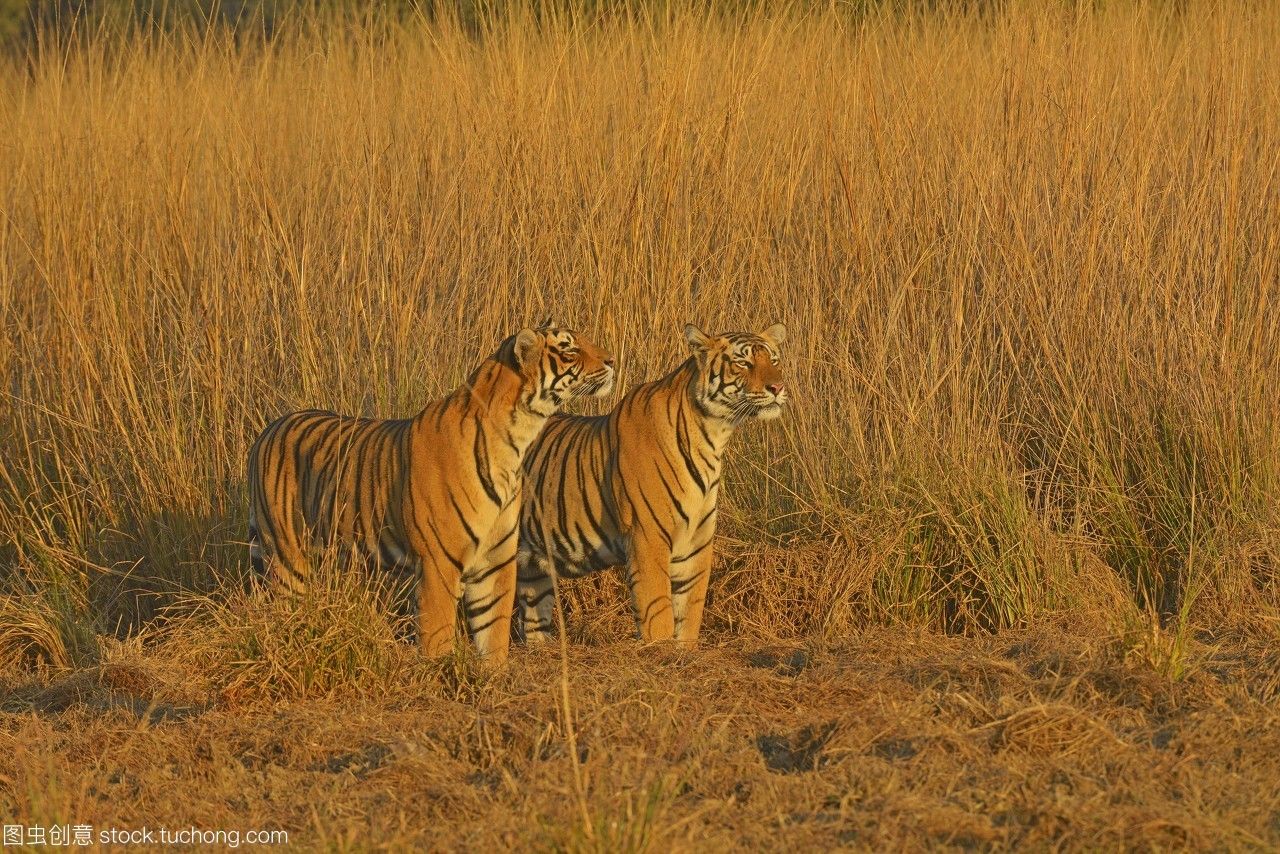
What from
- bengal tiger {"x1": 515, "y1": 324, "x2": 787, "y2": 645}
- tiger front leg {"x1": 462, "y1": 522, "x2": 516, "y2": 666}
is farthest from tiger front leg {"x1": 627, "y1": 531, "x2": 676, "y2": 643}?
tiger front leg {"x1": 462, "y1": 522, "x2": 516, "y2": 666}

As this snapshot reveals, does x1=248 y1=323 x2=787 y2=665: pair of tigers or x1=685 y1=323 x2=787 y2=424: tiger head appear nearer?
x1=248 y1=323 x2=787 y2=665: pair of tigers

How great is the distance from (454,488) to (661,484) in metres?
0.62

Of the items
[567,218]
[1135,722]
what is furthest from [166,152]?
[1135,722]

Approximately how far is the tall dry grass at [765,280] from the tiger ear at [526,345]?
1121 mm

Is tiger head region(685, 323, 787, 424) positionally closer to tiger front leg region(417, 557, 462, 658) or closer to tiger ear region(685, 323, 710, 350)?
tiger ear region(685, 323, 710, 350)

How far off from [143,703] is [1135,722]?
2.42 m

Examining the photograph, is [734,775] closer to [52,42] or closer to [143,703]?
[143,703]

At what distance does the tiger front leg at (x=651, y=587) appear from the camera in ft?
16.0

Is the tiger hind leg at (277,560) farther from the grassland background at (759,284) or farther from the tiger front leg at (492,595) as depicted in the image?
the tiger front leg at (492,595)

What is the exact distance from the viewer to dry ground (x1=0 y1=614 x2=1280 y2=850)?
3.30m

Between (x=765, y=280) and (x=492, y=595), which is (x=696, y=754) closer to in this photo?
(x=492, y=595)

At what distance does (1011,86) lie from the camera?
6.27m

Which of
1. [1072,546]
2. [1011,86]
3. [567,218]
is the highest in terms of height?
[1011,86]

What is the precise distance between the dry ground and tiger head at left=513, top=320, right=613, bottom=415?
73 centimetres
